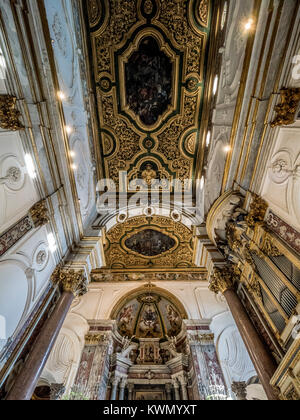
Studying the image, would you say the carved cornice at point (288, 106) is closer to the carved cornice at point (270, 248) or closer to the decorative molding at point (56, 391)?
the carved cornice at point (270, 248)

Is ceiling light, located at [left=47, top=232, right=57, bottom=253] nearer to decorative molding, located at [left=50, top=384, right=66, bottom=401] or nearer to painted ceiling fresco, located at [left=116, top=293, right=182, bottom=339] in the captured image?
decorative molding, located at [left=50, top=384, right=66, bottom=401]

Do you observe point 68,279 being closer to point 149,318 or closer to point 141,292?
point 141,292

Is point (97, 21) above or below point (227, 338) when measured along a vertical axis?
above

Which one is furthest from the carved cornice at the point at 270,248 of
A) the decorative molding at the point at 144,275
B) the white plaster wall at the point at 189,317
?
the decorative molding at the point at 144,275

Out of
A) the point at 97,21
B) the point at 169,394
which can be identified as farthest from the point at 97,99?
the point at 169,394

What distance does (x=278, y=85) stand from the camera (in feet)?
13.3

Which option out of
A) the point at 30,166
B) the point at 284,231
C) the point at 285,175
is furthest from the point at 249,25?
the point at 30,166

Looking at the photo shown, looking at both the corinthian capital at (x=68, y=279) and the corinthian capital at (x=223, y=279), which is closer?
the corinthian capital at (x=68, y=279)

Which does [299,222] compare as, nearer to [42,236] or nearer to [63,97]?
[42,236]

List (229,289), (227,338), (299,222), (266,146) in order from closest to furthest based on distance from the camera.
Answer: (299,222) → (266,146) → (229,289) → (227,338)

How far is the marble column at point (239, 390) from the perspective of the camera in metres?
7.11

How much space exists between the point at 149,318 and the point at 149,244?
13.0 ft

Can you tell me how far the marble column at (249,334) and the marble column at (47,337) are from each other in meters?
4.39

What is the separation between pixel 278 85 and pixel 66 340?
1157 cm
